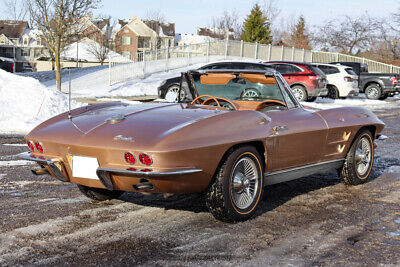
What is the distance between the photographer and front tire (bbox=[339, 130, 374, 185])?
6035 millimetres

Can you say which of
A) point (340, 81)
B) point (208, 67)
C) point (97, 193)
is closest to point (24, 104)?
point (208, 67)

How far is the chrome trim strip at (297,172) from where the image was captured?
16.0ft

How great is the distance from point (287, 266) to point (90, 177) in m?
1.74

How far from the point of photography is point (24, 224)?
4.23 metres

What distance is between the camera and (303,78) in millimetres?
18938

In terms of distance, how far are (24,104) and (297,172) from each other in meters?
9.14

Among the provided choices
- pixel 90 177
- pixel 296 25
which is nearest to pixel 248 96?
pixel 90 177

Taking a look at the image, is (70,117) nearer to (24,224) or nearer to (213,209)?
(24,224)

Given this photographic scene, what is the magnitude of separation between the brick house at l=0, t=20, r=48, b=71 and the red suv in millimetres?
60434

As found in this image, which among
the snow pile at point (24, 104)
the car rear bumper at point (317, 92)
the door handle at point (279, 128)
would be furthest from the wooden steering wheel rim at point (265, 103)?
the car rear bumper at point (317, 92)

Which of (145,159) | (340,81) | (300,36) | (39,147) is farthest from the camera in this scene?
(300,36)

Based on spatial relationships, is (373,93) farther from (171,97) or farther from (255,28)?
(255,28)

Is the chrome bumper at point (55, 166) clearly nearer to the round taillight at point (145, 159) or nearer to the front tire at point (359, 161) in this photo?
the round taillight at point (145, 159)

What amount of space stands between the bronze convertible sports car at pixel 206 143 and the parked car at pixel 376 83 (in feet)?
66.0
